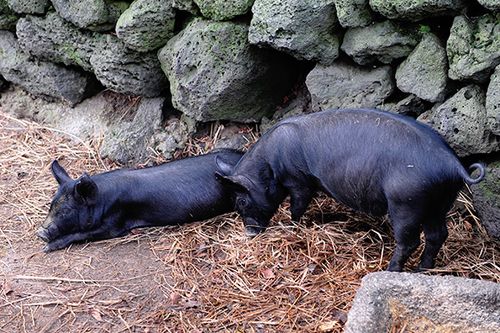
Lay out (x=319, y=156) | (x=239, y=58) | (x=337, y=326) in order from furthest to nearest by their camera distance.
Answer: (x=239, y=58) < (x=319, y=156) < (x=337, y=326)

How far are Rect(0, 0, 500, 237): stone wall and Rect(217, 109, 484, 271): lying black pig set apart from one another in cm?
44

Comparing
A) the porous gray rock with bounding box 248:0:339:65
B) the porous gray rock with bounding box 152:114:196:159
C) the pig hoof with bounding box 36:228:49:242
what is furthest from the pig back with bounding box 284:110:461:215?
the pig hoof with bounding box 36:228:49:242

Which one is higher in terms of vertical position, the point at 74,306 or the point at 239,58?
the point at 239,58

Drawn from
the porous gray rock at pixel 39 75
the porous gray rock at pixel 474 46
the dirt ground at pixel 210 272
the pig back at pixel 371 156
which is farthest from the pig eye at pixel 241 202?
the porous gray rock at pixel 39 75

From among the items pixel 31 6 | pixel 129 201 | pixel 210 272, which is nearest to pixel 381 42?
pixel 210 272

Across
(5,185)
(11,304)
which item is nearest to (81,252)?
(11,304)

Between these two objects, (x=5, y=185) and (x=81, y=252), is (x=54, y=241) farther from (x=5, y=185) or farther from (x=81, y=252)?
(x=5, y=185)

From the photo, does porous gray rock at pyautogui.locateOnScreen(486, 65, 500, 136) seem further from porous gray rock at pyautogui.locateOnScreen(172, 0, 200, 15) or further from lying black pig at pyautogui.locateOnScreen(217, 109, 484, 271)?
porous gray rock at pyautogui.locateOnScreen(172, 0, 200, 15)

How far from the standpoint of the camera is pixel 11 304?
4.17 metres

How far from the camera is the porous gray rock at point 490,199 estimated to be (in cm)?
419

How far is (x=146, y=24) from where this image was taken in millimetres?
5312

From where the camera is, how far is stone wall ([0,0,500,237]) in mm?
4148

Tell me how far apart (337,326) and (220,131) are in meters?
2.26

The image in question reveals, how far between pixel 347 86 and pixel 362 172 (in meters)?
0.91
